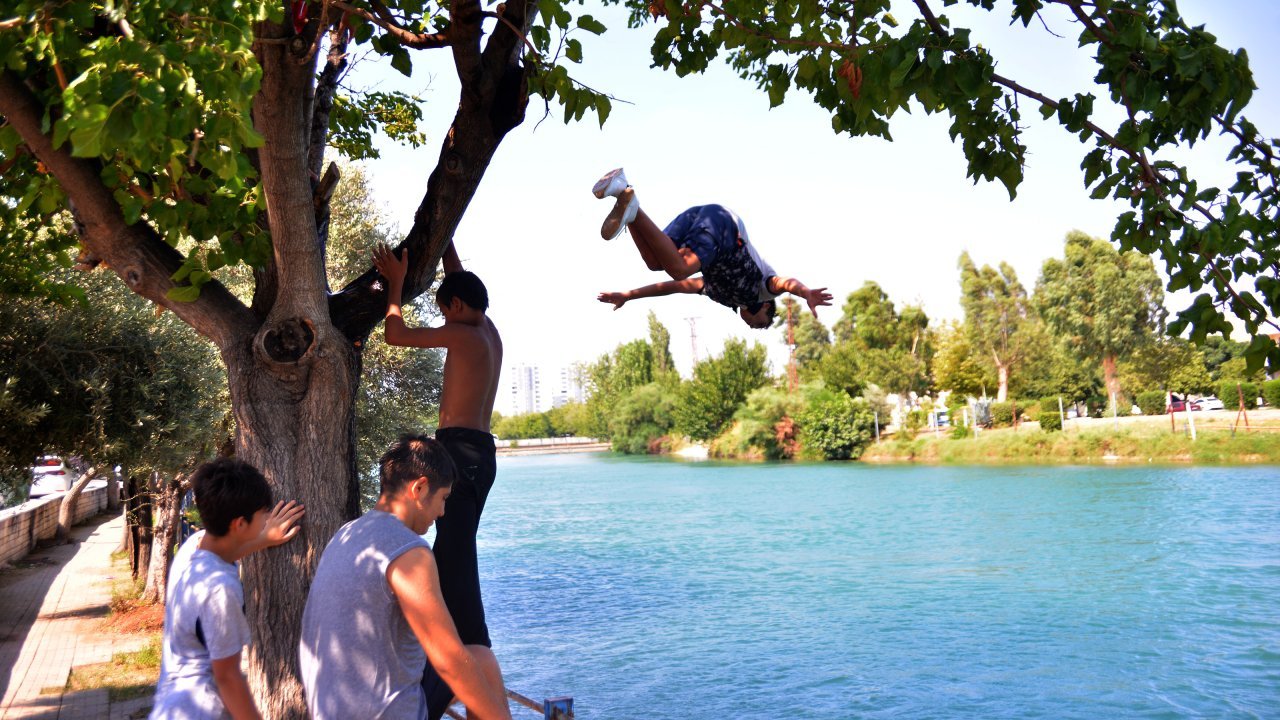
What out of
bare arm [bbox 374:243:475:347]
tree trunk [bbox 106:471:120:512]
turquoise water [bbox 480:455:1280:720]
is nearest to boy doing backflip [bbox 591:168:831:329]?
bare arm [bbox 374:243:475:347]

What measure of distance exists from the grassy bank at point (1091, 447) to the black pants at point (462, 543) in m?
40.3

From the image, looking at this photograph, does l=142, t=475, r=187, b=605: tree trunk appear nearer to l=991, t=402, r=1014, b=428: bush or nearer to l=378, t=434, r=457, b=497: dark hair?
l=378, t=434, r=457, b=497: dark hair

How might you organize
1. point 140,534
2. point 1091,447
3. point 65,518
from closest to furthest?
point 140,534 → point 65,518 → point 1091,447

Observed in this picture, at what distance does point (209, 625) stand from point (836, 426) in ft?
182

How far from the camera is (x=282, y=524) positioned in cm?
409

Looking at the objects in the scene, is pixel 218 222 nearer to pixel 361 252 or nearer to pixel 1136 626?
pixel 361 252

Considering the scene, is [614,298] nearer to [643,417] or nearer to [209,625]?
[209,625]

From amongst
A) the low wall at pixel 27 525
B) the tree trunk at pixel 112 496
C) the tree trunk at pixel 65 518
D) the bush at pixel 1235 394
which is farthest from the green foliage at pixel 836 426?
the tree trunk at pixel 65 518

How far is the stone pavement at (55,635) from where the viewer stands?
29.6ft

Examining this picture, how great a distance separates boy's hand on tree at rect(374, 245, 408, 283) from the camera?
4.61 metres

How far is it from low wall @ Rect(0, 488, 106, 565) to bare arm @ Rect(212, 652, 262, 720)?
15.9m

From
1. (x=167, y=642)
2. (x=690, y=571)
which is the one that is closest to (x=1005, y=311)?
(x=690, y=571)

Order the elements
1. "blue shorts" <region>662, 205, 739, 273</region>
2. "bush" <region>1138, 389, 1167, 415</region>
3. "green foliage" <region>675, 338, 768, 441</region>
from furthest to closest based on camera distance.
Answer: "green foliage" <region>675, 338, 768, 441</region> < "bush" <region>1138, 389, 1167, 415</region> < "blue shorts" <region>662, 205, 739, 273</region>

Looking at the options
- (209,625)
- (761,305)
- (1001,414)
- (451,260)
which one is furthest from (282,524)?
(1001,414)
